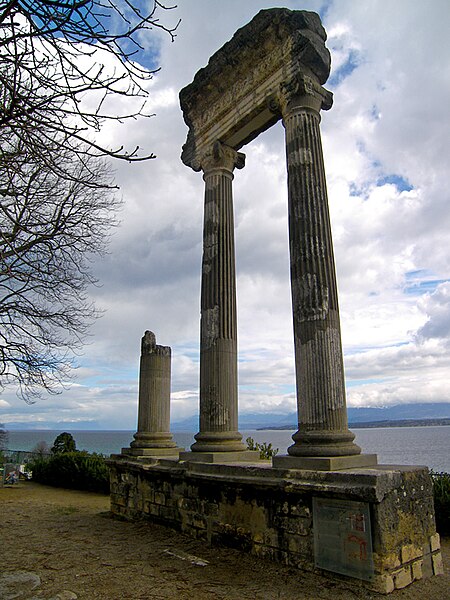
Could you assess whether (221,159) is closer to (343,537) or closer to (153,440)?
(153,440)

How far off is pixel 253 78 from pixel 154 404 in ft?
24.5

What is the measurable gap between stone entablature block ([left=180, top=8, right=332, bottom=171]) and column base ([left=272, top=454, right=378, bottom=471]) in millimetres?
5731

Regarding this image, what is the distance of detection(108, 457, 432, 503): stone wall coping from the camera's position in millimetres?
5176

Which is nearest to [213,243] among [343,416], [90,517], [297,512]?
[343,416]

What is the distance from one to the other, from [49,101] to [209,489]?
20.1 ft

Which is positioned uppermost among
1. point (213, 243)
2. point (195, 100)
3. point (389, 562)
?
point (195, 100)

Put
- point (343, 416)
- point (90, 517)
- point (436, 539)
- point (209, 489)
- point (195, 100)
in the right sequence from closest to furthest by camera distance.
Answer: point (436, 539) → point (343, 416) → point (209, 489) → point (195, 100) → point (90, 517)

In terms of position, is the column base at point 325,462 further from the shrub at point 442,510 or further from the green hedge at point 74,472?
the green hedge at point 74,472

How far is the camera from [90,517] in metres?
11.0

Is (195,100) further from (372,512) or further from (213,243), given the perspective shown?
(372,512)

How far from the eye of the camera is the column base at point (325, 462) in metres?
5.92

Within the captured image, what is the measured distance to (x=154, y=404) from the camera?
443 inches

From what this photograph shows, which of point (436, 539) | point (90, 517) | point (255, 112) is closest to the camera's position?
point (436, 539)

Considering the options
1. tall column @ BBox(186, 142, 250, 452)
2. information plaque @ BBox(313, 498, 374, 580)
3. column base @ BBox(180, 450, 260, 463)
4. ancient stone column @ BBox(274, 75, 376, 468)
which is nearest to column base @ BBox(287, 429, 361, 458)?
ancient stone column @ BBox(274, 75, 376, 468)
